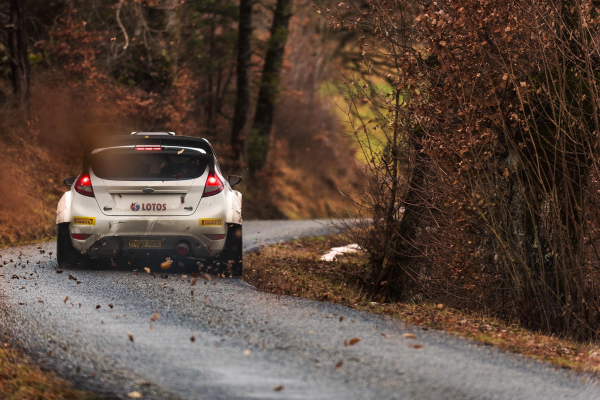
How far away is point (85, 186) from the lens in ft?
38.5

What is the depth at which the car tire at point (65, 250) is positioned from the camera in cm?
1183

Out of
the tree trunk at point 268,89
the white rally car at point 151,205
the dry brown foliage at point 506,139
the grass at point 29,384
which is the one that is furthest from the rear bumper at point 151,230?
the tree trunk at point 268,89

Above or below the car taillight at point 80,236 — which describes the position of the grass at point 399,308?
below

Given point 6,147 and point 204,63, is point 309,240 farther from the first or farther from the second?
point 204,63

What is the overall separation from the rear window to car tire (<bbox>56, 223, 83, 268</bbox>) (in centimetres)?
95

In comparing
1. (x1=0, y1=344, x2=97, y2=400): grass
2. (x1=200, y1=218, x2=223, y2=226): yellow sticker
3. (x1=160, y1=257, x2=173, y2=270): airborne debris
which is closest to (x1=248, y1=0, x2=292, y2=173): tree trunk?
(x1=160, y1=257, x2=173, y2=270): airborne debris

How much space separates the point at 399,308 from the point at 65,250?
5.12 m

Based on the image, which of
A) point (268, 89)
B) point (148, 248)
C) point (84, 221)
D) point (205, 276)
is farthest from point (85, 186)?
point (268, 89)

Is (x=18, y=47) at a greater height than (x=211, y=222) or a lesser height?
greater

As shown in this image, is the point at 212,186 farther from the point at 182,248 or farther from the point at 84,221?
the point at 84,221

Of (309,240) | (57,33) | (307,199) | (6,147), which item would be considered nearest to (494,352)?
(309,240)

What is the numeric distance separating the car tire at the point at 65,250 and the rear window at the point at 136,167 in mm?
954

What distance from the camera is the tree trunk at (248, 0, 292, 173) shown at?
107 ft

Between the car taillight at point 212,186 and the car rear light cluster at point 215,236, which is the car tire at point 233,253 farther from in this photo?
the car taillight at point 212,186
